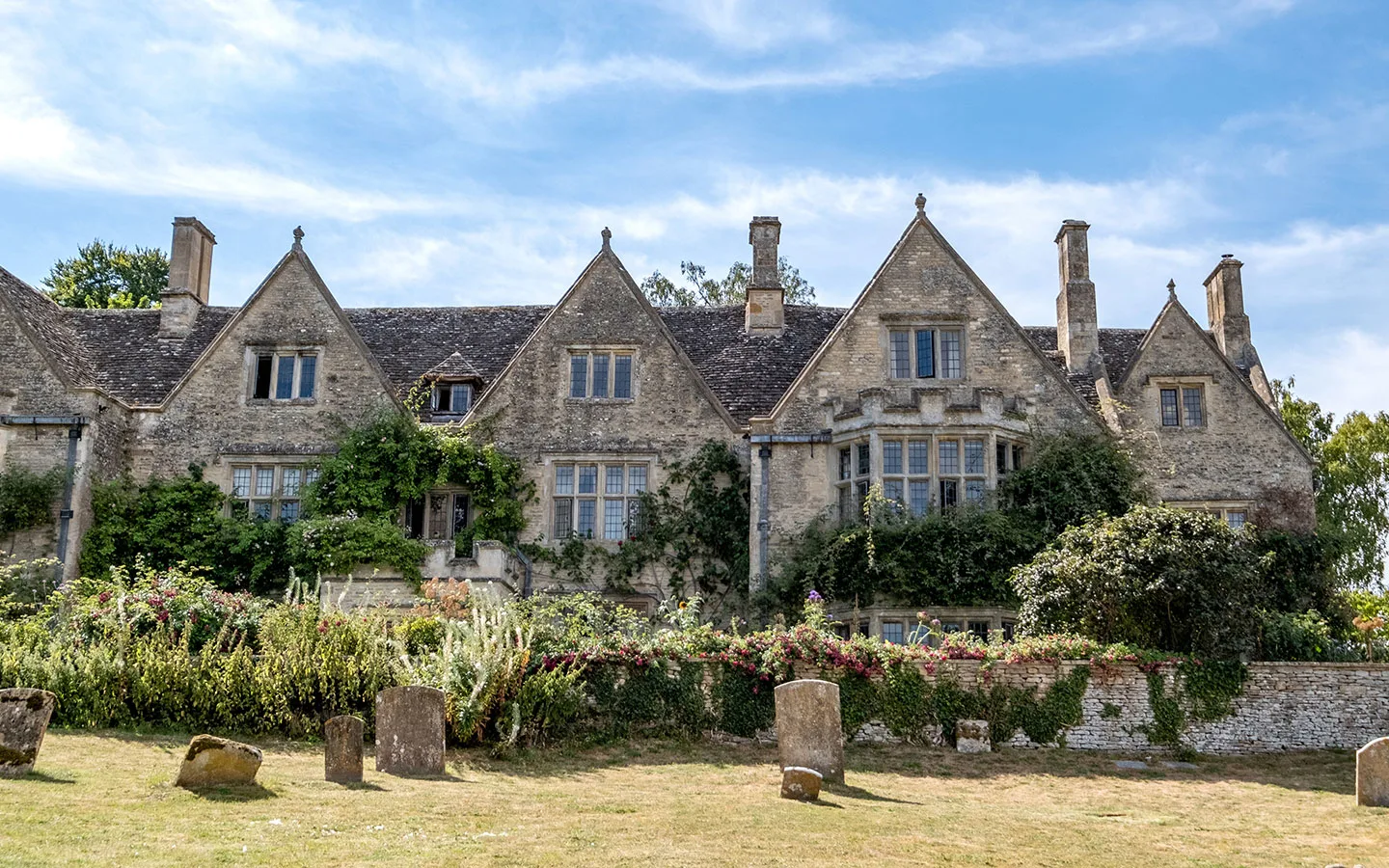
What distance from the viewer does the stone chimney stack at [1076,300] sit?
30.8m

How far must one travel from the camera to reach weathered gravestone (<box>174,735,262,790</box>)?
14.3 m

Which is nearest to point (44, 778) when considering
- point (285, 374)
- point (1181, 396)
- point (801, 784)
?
point (801, 784)

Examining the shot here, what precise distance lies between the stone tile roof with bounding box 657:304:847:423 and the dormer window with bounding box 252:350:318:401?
8074 mm

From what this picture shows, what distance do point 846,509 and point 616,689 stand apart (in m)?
8.38

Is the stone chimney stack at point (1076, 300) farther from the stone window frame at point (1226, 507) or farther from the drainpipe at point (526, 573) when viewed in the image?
the drainpipe at point (526, 573)

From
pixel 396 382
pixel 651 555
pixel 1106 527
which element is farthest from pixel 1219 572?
pixel 396 382

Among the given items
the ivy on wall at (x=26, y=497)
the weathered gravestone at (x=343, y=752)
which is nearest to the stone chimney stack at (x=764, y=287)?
the ivy on wall at (x=26, y=497)

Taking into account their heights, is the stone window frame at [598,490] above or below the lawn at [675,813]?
above

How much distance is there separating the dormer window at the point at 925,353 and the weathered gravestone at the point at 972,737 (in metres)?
9.86

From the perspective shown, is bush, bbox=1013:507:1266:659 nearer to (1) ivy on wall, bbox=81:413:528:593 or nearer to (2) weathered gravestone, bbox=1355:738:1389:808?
(2) weathered gravestone, bbox=1355:738:1389:808

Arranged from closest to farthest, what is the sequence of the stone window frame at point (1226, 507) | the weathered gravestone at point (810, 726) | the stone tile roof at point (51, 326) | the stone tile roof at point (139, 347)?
the weathered gravestone at point (810, 726), the stone window frame at point (1226, 507), the stone tile roof at point (51, 326), the stone tile roof at point (139, 347)

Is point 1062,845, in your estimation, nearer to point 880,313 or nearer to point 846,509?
point 846,509

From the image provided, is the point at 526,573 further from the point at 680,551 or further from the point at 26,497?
the point at 26,497

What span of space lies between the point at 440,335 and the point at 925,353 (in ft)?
37.0
